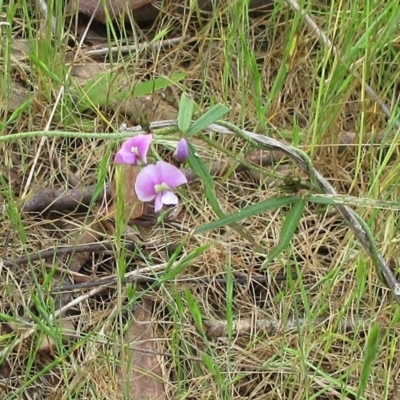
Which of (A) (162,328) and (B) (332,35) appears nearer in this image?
(A) (162,328)

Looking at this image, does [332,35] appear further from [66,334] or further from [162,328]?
[66,334]

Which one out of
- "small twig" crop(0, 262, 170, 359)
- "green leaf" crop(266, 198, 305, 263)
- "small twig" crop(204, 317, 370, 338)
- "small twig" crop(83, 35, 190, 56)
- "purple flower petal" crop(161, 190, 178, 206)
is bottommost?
"small twig" crop(204, 317, 370, 338)

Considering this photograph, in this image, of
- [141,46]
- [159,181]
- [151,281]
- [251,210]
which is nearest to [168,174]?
[159,181]

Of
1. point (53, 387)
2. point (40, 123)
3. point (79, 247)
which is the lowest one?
point (53, 387)

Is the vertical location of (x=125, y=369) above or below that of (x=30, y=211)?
below

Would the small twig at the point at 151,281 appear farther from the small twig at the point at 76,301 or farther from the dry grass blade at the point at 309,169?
the dry grass blade at the point at 309,169

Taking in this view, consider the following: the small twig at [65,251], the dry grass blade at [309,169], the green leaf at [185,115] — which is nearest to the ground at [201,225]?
the small twig at [65,251]

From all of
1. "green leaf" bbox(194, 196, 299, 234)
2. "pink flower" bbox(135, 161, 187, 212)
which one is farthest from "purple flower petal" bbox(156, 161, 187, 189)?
"green leaf" bbox(194, 196, 299, 234)

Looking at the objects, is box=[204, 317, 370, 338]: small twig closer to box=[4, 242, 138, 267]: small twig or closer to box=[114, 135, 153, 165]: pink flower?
box=[4, 242, 138, 267]: small twig

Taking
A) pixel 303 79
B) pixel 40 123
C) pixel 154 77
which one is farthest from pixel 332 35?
pixel 40 123
